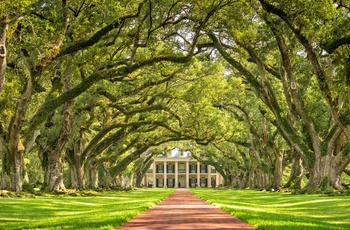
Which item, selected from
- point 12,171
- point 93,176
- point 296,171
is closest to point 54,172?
point 12,171

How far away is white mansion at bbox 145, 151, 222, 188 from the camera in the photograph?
449 feet

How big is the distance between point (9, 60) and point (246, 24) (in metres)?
11.2

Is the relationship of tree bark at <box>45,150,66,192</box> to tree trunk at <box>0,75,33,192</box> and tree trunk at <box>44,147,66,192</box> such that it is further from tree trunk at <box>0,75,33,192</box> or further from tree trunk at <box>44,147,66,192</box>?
tree trunk at <box>0,75,33,192</box>

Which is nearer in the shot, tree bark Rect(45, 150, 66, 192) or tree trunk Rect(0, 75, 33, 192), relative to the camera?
tree trunk Rect(0, 75, 33, 192)

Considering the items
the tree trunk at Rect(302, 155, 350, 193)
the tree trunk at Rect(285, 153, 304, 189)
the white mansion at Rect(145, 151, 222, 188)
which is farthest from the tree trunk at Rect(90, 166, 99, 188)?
the white mansion at Rect(145, 151, 222, 188)

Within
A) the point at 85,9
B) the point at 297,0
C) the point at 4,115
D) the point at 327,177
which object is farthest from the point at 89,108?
the point at 297,0

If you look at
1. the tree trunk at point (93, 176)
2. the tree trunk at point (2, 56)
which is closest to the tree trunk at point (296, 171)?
the tree trunk at point (93, 176)

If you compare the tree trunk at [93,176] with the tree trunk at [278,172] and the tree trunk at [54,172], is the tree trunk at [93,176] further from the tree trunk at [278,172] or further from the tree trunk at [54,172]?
the tree trunk at [278,172]

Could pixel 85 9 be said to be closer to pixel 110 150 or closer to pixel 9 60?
pixel 9 60

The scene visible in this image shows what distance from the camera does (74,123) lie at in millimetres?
33875

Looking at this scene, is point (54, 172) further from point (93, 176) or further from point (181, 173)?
point (181, 173)

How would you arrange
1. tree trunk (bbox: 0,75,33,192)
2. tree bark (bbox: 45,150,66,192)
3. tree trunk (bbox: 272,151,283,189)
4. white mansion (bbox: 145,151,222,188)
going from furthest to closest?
white mansion (bbox: 145,151,222,188)
tree trunk (bbox: 272,151,283,189)
tree bark (bbox: 45,150,66,192)
tree trunk (bbox: 0,75,33,192)

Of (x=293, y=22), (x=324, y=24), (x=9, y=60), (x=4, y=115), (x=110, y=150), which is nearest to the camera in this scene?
(x=324, y=24)

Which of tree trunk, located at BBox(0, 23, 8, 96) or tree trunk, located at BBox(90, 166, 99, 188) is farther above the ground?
tree trunk, located at BBox(0, 23, 8, 96)
